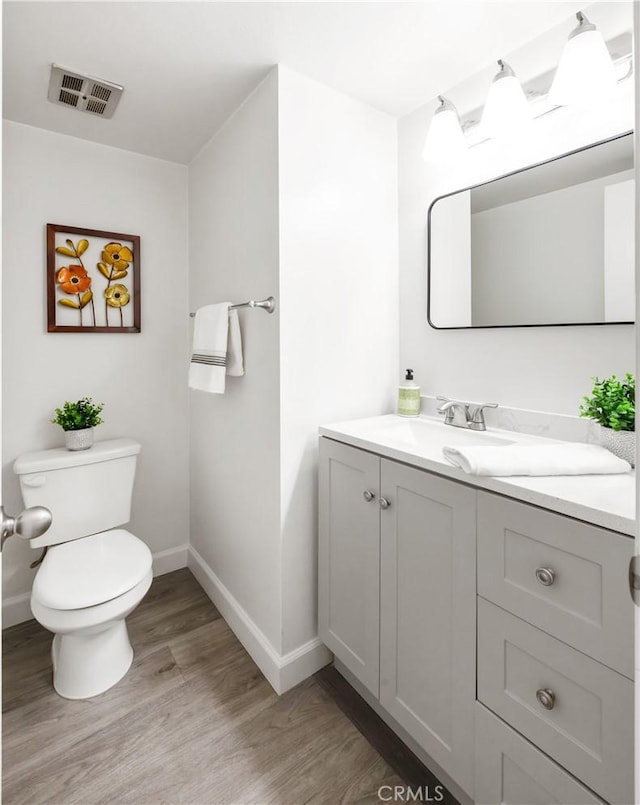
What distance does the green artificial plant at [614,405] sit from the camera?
1117 millimetres

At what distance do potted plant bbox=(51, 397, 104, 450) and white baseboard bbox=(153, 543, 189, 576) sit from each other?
77cm

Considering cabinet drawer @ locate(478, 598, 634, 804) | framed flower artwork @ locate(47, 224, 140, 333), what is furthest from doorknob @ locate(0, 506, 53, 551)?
framed flower artwork @ locate(47, 224, 140, 333)

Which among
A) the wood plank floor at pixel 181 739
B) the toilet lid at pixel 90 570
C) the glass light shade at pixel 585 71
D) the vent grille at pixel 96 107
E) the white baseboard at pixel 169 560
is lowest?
the wood plank floor at pixel 181 739

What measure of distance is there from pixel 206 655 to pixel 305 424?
105 cm

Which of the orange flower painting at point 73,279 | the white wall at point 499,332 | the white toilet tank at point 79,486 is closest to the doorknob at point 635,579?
the white wall at point 499,332

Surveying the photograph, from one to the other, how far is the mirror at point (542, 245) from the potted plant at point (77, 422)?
158 centimetres

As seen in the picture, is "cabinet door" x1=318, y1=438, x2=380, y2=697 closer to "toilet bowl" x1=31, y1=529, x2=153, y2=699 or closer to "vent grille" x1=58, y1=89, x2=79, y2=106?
"toilet bowl" x1=31, y1=529, x2=153, y2=699

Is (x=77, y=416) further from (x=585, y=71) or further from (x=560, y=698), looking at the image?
(x=585, y=71)

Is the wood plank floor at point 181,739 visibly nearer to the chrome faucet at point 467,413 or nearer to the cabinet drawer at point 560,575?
the cabinet drawer at point 560,575

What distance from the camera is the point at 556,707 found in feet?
3.04

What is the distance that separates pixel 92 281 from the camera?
6.98 feet

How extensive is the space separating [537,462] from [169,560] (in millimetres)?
2064

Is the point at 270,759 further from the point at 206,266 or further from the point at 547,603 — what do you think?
the point at 206,266

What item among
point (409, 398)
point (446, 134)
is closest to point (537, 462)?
point (409, 398)
